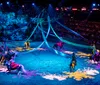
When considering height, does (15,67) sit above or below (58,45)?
below

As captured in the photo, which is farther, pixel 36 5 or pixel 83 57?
pixel 36 5

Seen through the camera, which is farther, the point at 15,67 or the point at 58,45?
the point at 58,45

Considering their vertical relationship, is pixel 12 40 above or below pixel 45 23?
below

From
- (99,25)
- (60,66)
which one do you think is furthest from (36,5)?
(60,66)

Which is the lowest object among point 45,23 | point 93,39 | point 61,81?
point 61,81

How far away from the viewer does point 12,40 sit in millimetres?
27906

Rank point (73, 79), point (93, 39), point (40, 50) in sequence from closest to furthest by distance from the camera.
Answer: point (73, 79) < point (40, 50) < point (93, 39)

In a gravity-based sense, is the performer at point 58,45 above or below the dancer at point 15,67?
above

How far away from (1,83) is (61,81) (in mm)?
3462

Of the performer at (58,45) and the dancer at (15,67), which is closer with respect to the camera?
the dancer at (15,67)

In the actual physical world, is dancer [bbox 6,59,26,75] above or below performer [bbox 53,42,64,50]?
below

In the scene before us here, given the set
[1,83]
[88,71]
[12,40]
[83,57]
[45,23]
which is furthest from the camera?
[45,23]

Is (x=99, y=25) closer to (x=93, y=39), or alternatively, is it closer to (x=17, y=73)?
(x=93, y=39)

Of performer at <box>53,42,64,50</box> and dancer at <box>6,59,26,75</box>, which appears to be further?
performer at <box>53,42,64,50</box>
